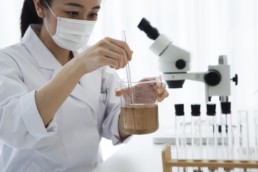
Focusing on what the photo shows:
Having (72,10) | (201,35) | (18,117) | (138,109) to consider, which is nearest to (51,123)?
(18,117)

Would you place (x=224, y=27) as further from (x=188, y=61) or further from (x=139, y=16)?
(x=188, y=61)

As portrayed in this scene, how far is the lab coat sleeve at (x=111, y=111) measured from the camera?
1.33m

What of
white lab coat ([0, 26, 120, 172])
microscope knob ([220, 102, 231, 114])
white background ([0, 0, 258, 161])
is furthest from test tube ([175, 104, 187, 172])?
white background ([0, 0, 258, 161])

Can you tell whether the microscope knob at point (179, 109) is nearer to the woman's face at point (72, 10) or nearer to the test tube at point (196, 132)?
the test tube at point (196, 132)

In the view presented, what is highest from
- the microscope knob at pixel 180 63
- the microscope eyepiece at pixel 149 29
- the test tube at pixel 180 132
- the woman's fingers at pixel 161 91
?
the microscope eyepiece at pixel 149 29

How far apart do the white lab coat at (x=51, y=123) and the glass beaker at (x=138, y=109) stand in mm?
234

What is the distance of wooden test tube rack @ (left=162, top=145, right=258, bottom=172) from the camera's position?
833mm

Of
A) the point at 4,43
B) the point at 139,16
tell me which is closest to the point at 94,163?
the point at 139,16

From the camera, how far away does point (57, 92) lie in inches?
37.4

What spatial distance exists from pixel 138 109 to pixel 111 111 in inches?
20.2

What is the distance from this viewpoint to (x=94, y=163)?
1.31 m

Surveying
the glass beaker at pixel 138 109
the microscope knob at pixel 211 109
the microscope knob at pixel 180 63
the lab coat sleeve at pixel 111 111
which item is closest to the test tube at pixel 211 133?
the microscope knob at pixel 211 109

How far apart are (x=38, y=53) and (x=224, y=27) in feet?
3.61

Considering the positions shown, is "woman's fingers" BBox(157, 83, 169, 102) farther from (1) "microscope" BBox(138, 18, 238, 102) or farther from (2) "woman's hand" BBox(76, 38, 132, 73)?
(2) "woman's hand" BBox(76, 38, 132, 73)
